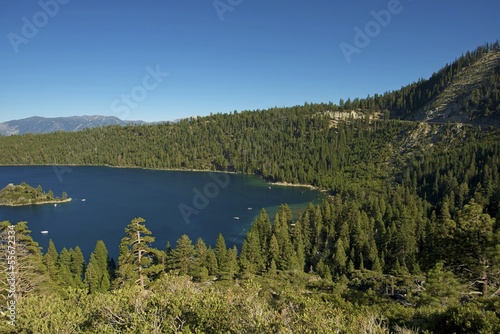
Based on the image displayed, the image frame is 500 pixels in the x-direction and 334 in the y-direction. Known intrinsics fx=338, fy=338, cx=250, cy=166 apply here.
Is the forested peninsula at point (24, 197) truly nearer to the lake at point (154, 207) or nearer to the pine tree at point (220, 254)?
the lake at point (154, 207)

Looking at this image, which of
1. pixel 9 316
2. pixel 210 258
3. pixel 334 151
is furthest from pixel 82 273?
pixel 334 151

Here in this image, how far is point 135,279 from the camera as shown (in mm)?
29469

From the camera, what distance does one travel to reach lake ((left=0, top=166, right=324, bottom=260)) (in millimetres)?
75000

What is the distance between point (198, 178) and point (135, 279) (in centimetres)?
14162

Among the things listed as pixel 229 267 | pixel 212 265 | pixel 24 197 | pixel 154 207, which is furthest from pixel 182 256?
pixel 24 197

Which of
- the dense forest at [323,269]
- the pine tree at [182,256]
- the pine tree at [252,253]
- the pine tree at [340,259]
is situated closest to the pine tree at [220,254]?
the dense forest at [323,269]

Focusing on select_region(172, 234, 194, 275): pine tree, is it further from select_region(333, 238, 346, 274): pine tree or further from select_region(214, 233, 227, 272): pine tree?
select_region(333, 238, 346, 274): pine tree

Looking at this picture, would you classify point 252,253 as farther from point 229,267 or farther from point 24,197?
point 24,197

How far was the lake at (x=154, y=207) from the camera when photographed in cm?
7500

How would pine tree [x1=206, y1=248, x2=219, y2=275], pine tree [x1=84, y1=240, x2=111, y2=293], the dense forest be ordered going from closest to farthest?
the dense forest, pine tree [x1=84, y1=240, x2=111, y2=293], pine tree [x1=206, y1=248, x2=219, y2=275]

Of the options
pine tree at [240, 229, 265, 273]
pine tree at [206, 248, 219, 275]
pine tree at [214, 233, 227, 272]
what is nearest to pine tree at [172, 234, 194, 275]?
pine tree at [206, 248, 219, 275]

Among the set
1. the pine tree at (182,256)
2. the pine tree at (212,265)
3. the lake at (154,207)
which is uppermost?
the pine tree at (182,256)

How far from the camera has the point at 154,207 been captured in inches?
4060

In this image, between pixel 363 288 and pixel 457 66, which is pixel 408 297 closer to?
pixel 363 288
